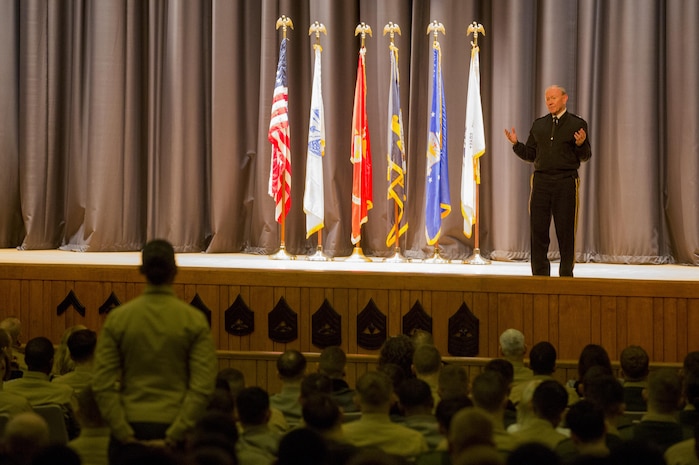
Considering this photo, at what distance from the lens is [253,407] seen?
9.99 feet

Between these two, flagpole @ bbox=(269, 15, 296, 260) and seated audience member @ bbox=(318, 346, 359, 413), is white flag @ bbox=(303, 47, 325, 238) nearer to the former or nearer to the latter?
flagpole @ bbox=(269, 15, 296, 260)

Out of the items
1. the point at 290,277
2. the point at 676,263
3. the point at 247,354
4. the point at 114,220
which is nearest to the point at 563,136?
the point at 290,277

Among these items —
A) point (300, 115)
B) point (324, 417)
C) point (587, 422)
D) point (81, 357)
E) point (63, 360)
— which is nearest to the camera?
point (587, 422)

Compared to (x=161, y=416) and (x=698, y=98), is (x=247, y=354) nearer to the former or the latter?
(x=161, y=416)

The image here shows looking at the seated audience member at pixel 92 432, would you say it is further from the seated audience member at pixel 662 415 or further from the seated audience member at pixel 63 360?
the seated audience member at pixel 662 415

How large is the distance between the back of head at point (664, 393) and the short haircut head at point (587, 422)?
49cm

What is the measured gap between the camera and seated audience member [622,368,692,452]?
3.26 metres

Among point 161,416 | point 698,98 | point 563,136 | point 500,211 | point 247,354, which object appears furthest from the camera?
point 500,211

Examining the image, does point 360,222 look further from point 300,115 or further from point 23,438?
point 23,438

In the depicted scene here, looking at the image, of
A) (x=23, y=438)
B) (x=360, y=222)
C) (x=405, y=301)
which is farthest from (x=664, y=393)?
(x=360, y=222)

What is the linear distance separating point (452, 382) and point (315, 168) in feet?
20.1

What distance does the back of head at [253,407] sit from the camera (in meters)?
3.04

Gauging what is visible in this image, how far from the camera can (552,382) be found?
3.31 meters

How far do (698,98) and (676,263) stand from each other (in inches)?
63.1
